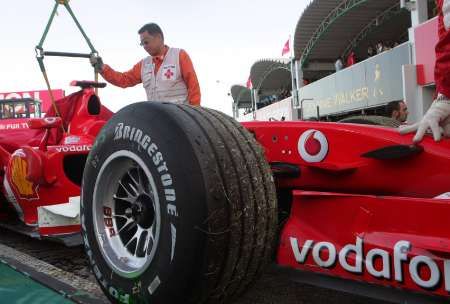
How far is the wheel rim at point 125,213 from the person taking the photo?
1.73 meters

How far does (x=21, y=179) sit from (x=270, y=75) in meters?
33.8

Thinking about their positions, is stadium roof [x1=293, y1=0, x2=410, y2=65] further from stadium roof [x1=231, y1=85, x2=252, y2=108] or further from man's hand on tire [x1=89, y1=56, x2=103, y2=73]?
stadium roof [x1=231, y1=85, x2=252, y2=108]

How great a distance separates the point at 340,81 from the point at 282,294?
52.0ft

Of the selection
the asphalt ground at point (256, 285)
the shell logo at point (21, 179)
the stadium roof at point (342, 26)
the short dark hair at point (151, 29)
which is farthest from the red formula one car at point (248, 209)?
the stadium roof at point (342, 26)

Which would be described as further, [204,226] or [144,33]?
[144,33]

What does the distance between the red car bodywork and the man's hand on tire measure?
2.06 m

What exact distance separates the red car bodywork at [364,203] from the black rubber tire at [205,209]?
6.6 inches

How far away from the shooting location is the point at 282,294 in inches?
86.4

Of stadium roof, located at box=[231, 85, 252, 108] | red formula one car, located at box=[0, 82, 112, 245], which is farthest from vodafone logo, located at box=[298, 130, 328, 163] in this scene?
stadium roof, located at box=[231, 85, 252, 108]

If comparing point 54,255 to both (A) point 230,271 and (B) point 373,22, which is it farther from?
(B) point 373,22

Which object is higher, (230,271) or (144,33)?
(144,33)

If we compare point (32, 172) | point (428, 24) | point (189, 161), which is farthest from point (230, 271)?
point (428, 24)

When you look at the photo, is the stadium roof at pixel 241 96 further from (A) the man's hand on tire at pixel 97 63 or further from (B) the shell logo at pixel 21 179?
(B) the shell logo at pixel 21 179

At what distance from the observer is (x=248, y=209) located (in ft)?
5.14
